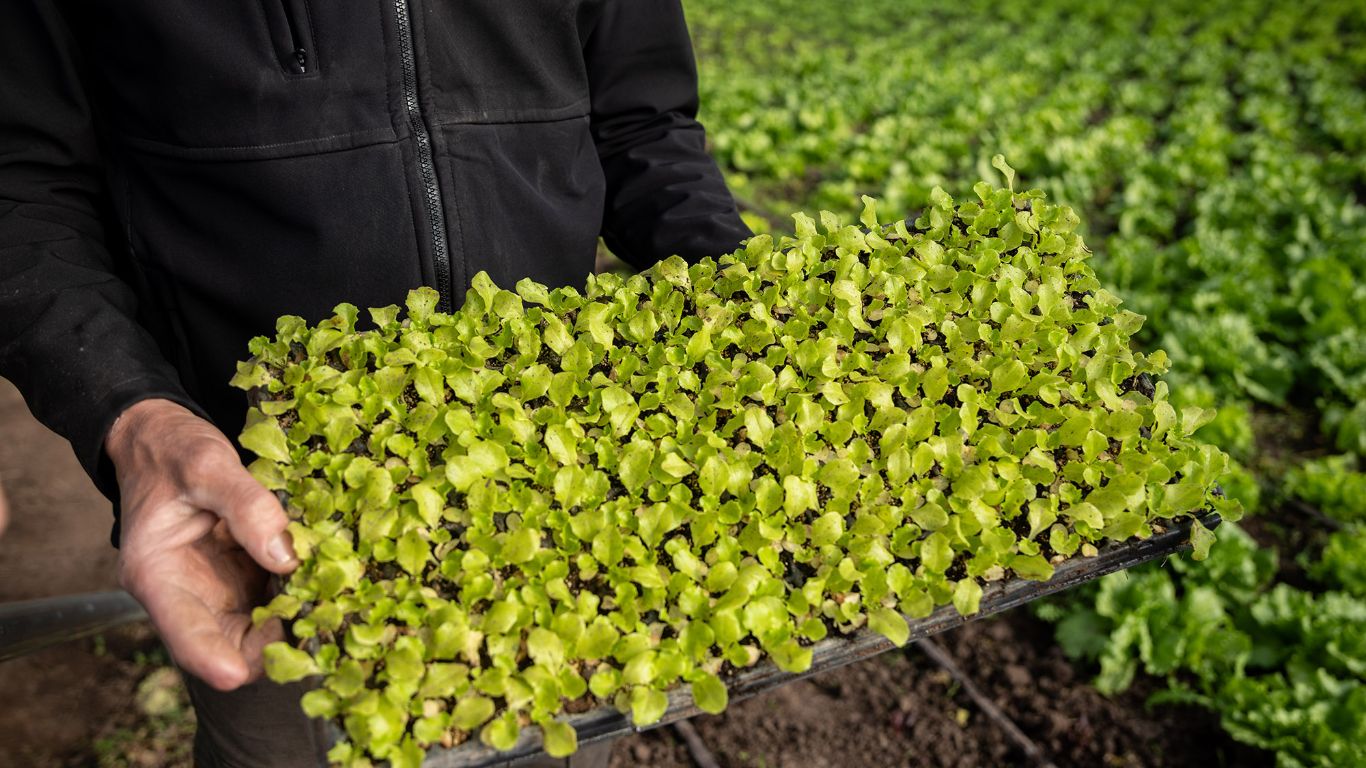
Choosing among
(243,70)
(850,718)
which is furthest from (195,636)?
(850,718)

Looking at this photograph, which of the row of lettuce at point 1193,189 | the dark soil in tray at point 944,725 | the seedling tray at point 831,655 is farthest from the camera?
the row of lettuce at point 1193,189

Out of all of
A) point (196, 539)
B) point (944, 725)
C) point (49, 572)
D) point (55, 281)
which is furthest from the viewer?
point (49, 572)

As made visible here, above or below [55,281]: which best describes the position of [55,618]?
below

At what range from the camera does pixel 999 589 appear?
131cm

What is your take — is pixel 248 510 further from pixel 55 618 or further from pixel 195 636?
pixel 55 618

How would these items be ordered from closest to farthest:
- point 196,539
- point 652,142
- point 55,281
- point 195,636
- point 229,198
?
1. point 195,636
2. point 196,539
3. point 55,281
4. point 229,198
5. point 652,142

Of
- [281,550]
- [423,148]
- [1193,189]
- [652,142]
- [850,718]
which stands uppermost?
[423,148]

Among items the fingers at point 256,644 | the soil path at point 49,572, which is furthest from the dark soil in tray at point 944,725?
the fingers at point 256,644

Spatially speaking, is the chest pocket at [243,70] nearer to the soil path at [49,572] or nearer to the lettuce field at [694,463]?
the lettuce field at [694,463]

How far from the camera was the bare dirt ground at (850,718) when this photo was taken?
294 centimetres

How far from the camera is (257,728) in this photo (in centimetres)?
197

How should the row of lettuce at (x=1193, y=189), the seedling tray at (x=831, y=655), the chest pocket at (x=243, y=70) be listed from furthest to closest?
the row of lettuce at (x=1193, y=189)
the chest pocket at (x=243, y=70)
the seedling tray at (x=831, y=655)

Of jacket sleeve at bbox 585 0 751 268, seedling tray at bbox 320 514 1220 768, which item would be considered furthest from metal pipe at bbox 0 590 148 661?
jacket sleeve at bbox 585 0 751 268

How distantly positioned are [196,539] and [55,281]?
1.74 ft
